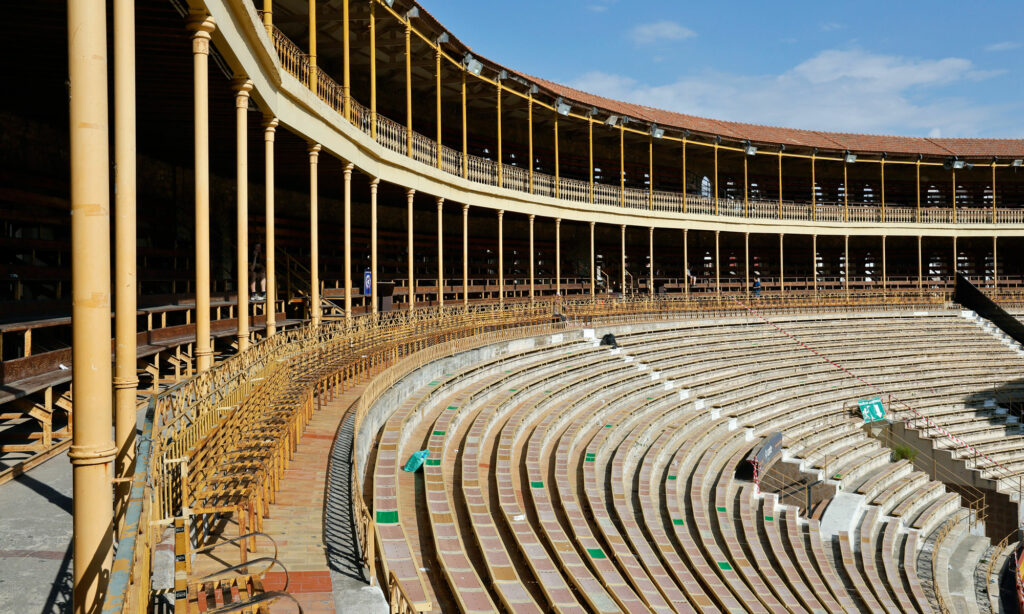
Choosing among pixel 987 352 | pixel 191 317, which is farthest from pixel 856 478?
pixel 191 317

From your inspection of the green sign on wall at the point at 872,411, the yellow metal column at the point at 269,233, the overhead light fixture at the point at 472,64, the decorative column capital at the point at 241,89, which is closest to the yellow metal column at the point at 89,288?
the decorative column capital at the point at 241,89

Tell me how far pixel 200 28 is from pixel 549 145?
1046 inches

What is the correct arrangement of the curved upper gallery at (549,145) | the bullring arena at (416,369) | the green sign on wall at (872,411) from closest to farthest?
the bullring arena at (416,369) < the curved upper gallery at (549,145) < the green sign on wall at (872,411)

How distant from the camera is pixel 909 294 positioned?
3328cm

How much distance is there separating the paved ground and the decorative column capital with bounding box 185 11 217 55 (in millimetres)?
4663

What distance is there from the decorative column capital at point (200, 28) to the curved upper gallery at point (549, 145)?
0.71 feet

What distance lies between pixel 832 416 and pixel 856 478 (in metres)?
3.38

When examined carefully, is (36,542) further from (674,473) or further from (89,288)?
(674,473)

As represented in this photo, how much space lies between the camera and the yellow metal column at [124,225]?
18.2 ft

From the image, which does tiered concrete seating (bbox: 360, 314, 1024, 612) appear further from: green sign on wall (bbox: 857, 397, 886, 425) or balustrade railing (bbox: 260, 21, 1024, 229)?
balustrade railing (bbox: 260, 21, 1024, 229)

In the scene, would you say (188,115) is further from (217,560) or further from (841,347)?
(841,347)

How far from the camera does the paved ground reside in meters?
4.29

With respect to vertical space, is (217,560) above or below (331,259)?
below

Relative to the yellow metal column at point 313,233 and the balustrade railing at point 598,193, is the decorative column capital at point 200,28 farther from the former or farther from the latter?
the yellow metal column at point 313,233
